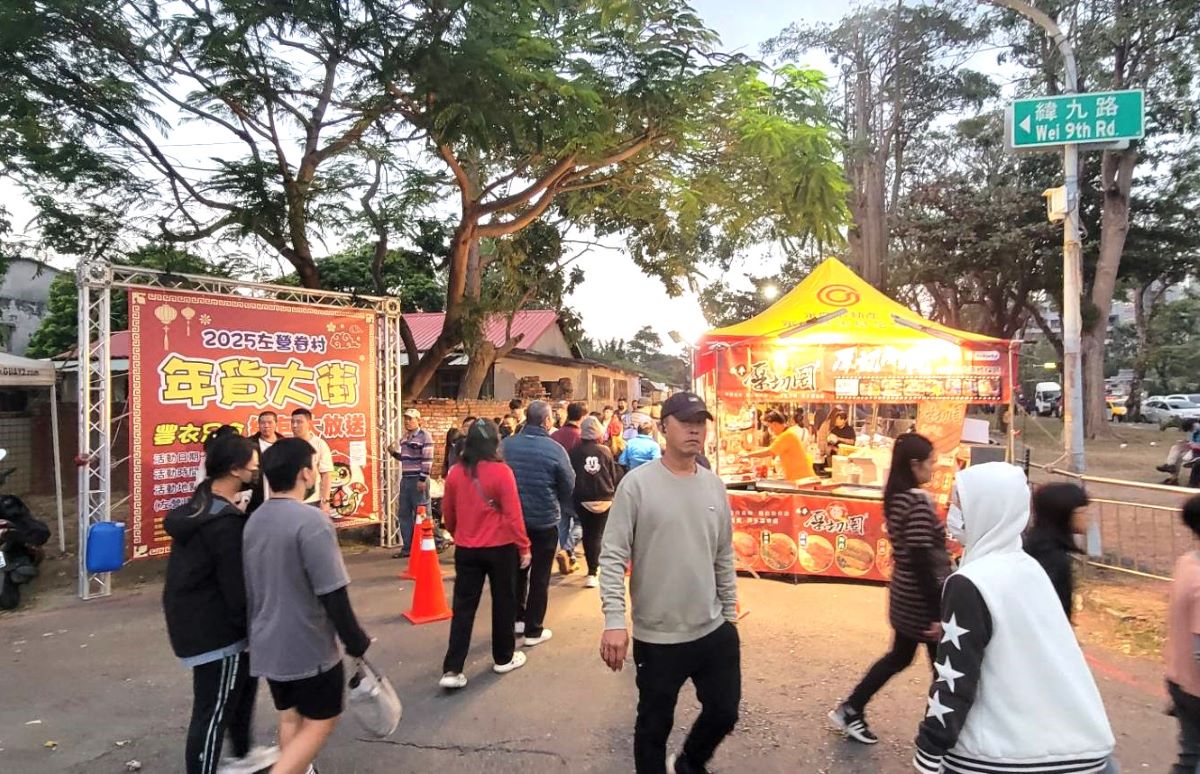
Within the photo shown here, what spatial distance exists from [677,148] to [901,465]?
25.7 ft

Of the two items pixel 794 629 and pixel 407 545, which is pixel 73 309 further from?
pixel 794 629

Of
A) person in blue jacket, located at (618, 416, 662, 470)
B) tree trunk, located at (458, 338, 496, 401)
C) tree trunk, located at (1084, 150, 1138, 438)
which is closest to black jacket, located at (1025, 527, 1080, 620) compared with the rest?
person in blue jacket, located at (618, 416, 662, 470)

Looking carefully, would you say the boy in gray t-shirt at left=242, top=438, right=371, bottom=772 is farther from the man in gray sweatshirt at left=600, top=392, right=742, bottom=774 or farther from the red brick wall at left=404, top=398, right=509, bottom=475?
the red brick wall at left=404, top=398, right=509, bottom=475

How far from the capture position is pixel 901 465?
371 centimetres

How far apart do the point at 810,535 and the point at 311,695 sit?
5.31 m

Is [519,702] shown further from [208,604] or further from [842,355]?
[842,355]

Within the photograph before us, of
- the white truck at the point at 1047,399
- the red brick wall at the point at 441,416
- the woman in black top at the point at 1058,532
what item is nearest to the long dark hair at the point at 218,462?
the woman in black top at the point at 1058,532

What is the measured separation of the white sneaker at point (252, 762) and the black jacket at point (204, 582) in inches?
27.5

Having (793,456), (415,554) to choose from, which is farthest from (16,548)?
(793,456)

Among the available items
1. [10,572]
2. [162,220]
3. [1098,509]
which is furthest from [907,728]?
[162,220]

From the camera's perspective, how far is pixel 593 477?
6.95 meters

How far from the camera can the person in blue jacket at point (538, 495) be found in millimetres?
5305

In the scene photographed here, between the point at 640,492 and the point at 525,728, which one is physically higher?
the point at 640,492

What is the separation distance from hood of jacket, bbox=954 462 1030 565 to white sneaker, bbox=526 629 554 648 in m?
3.91
